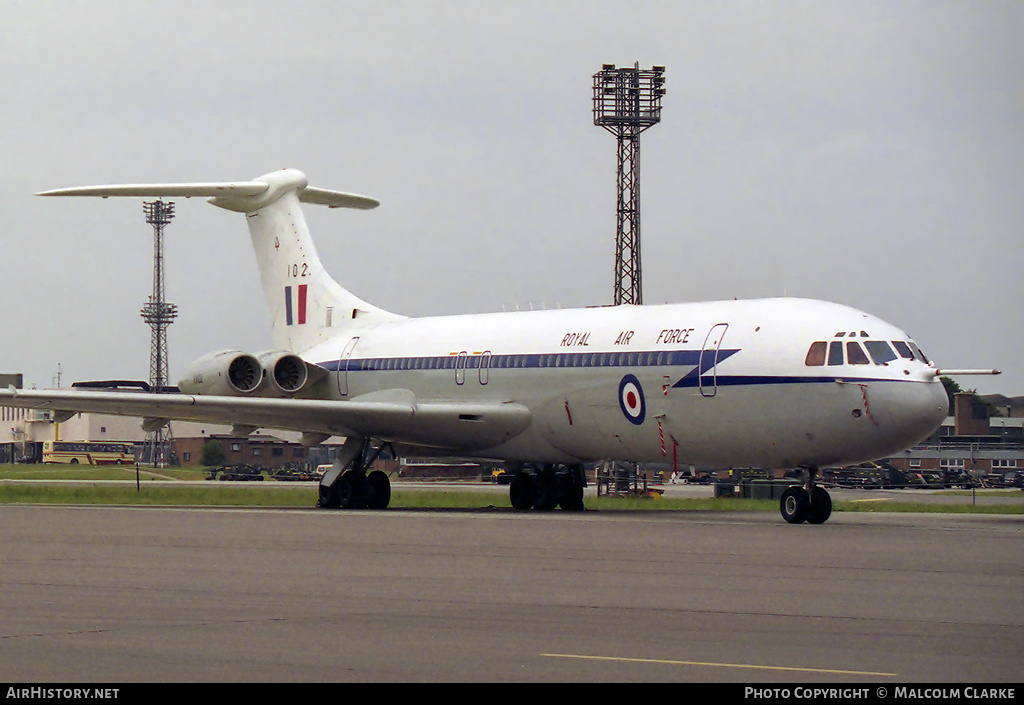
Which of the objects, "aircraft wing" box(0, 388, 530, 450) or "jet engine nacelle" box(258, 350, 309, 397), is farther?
"jet engine nacelle" box(258, 350, 309, 397)

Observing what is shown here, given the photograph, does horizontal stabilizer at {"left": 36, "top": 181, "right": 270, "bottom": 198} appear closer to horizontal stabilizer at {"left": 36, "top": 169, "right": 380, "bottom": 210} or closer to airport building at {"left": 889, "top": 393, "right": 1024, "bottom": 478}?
horizontal stabilizer at {"left": 36, "top": 169, "right": 380, "bottom": 210}

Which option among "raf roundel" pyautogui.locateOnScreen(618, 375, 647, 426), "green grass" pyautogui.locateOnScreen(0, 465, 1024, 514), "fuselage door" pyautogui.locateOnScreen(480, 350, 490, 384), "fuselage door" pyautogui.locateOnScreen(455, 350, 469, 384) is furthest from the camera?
"green grass" pyautogui.locateOnScreen(0, 465, 1024, 514)

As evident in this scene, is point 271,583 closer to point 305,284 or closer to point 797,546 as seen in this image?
point 797,546

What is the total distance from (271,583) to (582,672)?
19.3ft

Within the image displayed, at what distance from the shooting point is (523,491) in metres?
34.1

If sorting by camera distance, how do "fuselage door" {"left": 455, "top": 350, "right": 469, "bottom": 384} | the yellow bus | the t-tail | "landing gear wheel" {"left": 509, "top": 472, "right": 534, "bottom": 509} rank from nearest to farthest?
1. "fuselage door" {"left": 455, "top": 350, "right": 469, "bottom": 384}
2. "landing gear wheel" {"left": 509, "top": 472, "right": 534, "bottom": 509}
3. the t-tail
4. the yellow bus

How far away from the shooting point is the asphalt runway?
30.5ft

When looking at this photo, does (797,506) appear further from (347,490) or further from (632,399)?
(347,490)

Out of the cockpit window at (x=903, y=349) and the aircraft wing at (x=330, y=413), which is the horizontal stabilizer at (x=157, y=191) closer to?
the aircraft wing at (x=330, y=413)

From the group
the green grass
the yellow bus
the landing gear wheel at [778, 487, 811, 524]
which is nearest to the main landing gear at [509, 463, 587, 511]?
the green grass

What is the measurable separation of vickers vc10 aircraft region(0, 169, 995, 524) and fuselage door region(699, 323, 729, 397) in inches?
1.0

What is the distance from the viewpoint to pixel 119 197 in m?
36.1

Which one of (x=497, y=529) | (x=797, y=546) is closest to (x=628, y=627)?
(x=797, y=546)

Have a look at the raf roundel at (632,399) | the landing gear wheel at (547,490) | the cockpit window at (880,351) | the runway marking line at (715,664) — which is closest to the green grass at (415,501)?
the landing gear wheel at (547,490)
